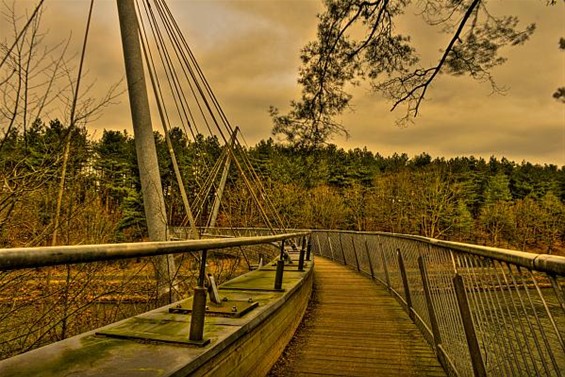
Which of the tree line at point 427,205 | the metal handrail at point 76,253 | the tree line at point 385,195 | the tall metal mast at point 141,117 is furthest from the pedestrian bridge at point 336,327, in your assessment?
the tree line at point 427,205

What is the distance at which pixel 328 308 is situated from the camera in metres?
6.49

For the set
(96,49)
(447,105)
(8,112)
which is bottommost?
(8,112)

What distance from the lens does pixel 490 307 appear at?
2.38m

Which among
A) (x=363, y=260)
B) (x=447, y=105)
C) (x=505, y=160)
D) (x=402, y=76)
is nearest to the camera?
(x=402, y=76)

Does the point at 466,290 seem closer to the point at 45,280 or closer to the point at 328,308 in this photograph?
the point at 328,308

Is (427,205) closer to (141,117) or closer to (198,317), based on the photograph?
(141,117)

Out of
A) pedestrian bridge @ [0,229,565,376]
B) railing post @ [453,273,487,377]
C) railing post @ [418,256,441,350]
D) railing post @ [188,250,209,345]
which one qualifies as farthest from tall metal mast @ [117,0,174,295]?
railing post @ [453,273,487,377]

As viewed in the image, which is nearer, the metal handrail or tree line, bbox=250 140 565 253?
the metal handrail

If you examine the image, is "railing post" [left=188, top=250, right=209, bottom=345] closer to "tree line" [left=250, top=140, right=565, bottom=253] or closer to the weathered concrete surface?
the weathered concrete surface

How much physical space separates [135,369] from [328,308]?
493 cm

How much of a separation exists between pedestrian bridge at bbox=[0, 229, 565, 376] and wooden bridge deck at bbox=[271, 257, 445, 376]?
0.02 metres

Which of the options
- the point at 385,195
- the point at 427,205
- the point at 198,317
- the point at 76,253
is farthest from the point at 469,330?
the point at 385,195

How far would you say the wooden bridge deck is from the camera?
3.74 metres

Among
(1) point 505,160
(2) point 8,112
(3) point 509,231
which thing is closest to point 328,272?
(2) point 8,112
